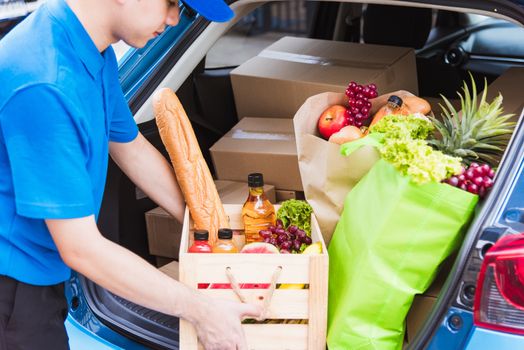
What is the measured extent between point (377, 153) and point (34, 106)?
30.2 inches

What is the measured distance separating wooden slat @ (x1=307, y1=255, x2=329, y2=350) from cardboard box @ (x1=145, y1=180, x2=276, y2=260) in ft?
2.47

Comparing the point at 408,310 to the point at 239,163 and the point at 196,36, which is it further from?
the point at 196,36

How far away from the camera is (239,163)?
2654 millimetres

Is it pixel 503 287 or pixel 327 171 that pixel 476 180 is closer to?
pixel 503 287

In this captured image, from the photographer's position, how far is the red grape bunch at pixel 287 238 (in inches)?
78.3

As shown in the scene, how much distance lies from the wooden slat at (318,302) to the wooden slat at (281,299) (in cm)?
2

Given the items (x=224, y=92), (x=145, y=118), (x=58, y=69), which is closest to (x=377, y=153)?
(x=58, y=69)

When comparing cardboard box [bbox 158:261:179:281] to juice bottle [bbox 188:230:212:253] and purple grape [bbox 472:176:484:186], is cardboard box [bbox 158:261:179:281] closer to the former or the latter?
juice bottle [bbox 188:230:212:253]

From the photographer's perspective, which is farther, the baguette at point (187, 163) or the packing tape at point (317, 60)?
the packing tape at point (317, 60)

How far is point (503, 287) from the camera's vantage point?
1529 mm

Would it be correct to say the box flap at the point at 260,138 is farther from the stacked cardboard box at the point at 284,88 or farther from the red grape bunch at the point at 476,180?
the red grape bunch at the point at 476,180

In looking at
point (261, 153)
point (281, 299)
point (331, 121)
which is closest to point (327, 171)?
point (331, 121)

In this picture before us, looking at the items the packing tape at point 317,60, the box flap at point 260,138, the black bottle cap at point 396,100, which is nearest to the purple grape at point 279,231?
the black bottle cap at point 396,100

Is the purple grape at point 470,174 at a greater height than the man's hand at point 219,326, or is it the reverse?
the purple grape at point 470,174
